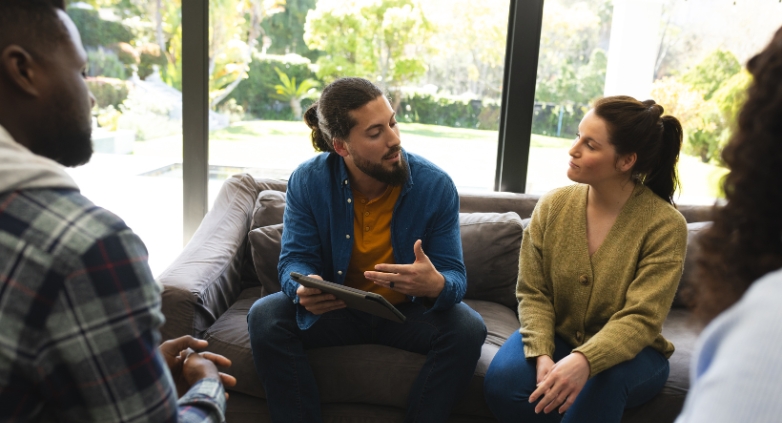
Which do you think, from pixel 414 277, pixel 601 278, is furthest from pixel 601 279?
pixel 414 277

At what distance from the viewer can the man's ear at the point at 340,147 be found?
87.3 inches

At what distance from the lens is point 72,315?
33.9 inches

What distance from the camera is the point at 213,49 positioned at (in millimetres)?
3094

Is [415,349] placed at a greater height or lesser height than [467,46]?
lesser

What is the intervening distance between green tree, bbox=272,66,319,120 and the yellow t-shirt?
3.61ft

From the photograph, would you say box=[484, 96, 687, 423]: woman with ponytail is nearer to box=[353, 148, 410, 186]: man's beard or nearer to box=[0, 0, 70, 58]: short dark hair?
box=[353, 148, 410, 186]: man's beard

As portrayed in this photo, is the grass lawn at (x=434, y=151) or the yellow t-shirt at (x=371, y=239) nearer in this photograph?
the yellow t-shirt at (x=371, y=239)

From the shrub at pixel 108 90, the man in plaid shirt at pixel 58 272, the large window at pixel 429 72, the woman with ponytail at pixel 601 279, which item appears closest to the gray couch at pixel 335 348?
the woman with ponytail at pixel 601 279

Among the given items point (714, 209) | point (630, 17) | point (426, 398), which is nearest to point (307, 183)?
point (426, 398)

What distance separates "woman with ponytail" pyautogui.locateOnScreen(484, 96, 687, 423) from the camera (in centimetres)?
181

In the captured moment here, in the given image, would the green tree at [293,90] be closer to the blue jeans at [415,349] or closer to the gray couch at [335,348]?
the gray couch at [335,348]

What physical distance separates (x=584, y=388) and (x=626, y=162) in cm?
71

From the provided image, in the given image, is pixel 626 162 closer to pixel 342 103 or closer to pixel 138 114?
pixel 342 103

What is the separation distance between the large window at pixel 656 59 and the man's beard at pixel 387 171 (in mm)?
1175
